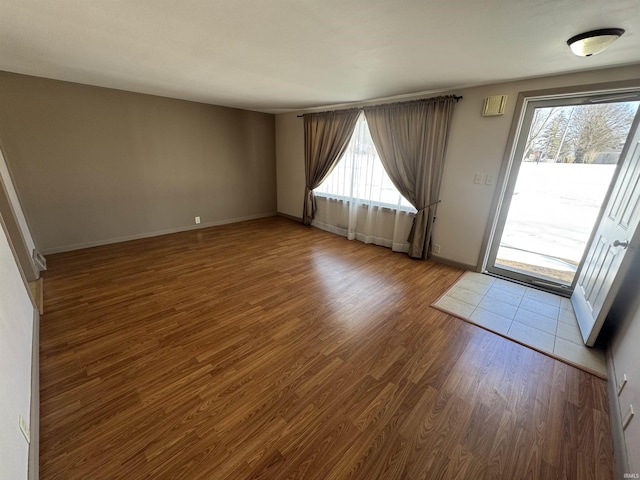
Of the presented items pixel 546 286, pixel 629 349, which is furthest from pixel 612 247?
pixel 546 286

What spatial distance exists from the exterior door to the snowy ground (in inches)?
10.3

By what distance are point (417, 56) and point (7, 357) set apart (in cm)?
323

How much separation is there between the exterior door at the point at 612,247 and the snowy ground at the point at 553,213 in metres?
0.26

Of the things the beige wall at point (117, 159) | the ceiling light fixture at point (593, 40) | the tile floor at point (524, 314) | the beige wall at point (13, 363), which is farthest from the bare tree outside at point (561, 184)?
the beige wall at point (117, 159)

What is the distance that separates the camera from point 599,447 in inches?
52.0

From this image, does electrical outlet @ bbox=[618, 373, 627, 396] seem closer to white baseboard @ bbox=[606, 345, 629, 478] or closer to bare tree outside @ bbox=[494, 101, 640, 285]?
white baseboard @ bbox=[606, 345, 629, 478]

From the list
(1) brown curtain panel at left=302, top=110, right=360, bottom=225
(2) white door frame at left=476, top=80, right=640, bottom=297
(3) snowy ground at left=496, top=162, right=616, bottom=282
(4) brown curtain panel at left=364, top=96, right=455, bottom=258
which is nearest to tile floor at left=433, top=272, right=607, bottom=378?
(2) white door frame at left=476, top=80, right=640, bottom=297

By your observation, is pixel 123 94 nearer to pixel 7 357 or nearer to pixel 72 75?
pixel 72 75

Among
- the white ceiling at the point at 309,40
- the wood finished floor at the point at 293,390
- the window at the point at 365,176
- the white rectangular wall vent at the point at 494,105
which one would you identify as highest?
the white ceiling at the point at 309,40

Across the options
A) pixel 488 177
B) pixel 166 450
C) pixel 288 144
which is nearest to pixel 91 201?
pixel 288 144

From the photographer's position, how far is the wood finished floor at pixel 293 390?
48.3 inches

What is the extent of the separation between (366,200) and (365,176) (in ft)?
1.30

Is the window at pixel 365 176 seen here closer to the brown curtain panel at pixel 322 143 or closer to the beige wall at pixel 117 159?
the brown curtain panel at pixel 322 143

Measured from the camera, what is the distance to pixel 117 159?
3768 millimetres
